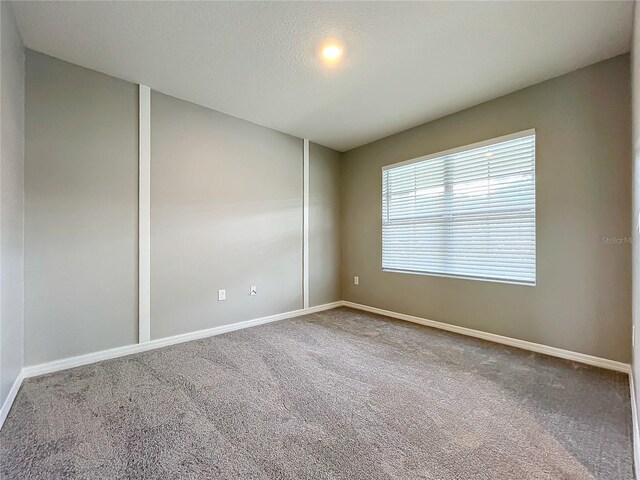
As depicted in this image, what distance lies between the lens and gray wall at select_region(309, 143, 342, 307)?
13.2ft

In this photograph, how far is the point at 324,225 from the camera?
4.20 m

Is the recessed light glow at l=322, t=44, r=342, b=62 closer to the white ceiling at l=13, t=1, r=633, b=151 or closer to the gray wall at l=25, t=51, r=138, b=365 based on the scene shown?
the white ceiling at l=13, t=1, r=633, b=151

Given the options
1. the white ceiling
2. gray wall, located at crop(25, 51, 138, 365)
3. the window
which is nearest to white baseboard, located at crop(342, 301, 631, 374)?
the window

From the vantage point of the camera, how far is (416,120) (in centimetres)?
326

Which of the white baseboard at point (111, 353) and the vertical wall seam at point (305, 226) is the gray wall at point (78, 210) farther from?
the vertical wall seam at point (305, 226)


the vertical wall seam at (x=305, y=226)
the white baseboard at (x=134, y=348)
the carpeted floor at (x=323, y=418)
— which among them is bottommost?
the carpeted floor at (x=323, y=418)

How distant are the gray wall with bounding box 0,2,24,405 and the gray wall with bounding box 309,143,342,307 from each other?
9.25 feet

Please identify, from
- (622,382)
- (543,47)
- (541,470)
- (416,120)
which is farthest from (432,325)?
(543,47)

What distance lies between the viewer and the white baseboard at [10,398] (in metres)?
1.56

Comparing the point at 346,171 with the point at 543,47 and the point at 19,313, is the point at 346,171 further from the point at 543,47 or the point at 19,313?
the point at 19,313

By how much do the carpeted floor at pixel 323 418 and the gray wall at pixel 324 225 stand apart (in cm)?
165

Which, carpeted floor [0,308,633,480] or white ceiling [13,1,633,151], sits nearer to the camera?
carpeted floor [0,308,633,480]

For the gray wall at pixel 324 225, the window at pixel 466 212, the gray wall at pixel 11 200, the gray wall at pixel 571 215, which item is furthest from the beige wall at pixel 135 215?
the gray wall at pixel 571 215

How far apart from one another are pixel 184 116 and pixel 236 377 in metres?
2.50
